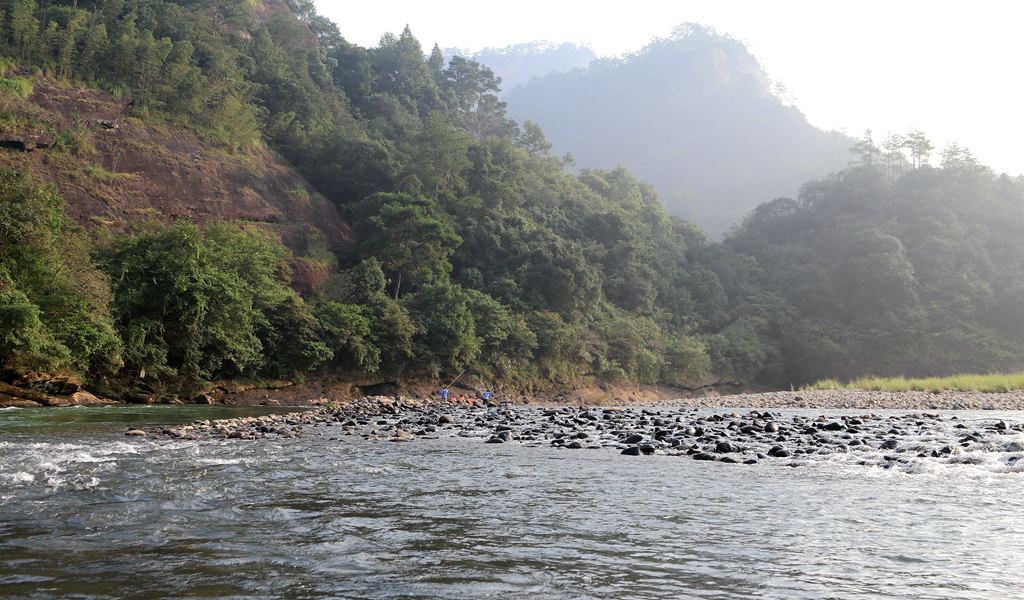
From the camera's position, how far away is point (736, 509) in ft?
16.0

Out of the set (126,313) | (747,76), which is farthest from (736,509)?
(747,76)

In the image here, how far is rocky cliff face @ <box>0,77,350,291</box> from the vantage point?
27.3m

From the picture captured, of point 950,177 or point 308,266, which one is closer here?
point 308,266

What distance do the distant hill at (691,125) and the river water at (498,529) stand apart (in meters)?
111

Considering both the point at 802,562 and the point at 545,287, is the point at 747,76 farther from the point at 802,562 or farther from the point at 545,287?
the point at 802,562

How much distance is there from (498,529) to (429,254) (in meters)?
32.8

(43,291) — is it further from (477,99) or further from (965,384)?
(477,99)

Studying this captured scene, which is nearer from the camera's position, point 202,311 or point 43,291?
point 43,291

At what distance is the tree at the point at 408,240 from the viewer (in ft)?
113

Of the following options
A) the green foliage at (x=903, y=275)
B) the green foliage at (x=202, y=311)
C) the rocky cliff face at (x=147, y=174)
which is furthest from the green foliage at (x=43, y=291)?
the green foliage at (x=903, y=275)

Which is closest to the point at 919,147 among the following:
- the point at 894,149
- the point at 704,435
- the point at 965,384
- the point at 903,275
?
the point at 894,149

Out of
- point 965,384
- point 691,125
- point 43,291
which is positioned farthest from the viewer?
point 691,125

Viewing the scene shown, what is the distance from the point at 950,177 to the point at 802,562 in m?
70.9

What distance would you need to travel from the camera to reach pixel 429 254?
36188 millimetres
